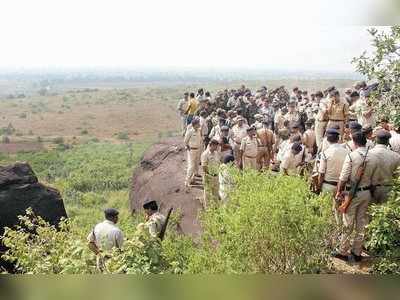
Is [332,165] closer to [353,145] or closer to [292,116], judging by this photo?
[353,145]

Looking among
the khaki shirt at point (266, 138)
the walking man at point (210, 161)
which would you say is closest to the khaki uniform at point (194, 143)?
the walking man at point (210, 161)

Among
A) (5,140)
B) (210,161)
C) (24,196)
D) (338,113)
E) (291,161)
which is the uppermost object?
(338,113)

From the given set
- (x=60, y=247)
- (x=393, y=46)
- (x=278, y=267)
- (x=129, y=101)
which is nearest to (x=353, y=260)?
(x=278, y=267)

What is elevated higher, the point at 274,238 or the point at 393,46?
the point at 393,46

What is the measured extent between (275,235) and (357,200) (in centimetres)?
137

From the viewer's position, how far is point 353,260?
584 cm

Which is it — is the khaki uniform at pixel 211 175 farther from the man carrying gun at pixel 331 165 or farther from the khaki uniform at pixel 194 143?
the man carrying gun at pixel 331 165

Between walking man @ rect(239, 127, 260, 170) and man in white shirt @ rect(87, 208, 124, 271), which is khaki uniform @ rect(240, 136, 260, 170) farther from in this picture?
man in white shirt @ rect(87, 208, 124, 271)

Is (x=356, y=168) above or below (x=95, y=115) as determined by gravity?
above

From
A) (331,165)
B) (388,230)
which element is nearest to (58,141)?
(331,165)

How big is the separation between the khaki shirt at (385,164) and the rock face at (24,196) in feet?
21.8

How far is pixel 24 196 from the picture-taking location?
10.4 metres

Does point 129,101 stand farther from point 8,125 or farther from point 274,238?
point 274,238

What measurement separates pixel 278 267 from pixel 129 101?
8709 centimetres
